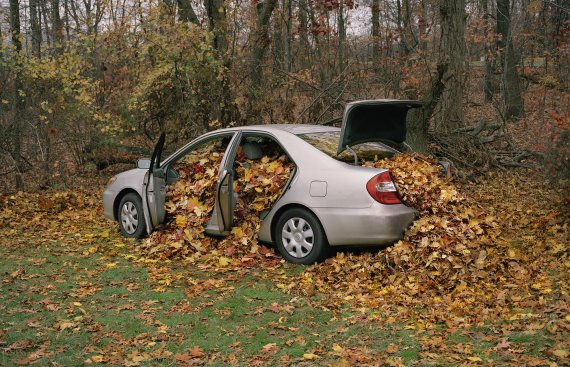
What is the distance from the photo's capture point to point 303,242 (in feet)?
23.2

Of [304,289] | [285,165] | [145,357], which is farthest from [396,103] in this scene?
[145,357]

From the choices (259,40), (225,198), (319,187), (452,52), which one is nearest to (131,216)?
(225,198)

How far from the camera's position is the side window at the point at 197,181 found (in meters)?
8.11

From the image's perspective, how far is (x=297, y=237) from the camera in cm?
712

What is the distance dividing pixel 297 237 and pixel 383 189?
1204 mm

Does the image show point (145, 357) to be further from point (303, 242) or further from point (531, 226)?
point (531, 226)

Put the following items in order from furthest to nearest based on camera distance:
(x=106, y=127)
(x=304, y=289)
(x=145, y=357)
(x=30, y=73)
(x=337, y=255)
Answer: (x=106, y=127), (x=30, y=73), (x=337, y=255), (x=304, y=289), (x=145, y=357)

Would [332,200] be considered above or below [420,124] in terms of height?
below

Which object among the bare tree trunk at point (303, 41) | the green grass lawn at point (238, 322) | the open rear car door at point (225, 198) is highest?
the bare tree trunk at point (303, 41)

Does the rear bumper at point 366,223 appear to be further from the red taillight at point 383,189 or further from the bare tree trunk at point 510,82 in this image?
the bare tree trunk at point 510,82

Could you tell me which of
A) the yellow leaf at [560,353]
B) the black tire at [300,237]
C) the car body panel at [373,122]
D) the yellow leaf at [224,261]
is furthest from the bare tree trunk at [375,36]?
the yellow leaf at [560,353]

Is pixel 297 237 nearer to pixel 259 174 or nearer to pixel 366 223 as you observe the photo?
pixel 366 223

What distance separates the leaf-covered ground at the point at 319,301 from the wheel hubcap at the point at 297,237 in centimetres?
22

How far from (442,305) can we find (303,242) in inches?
79.0
